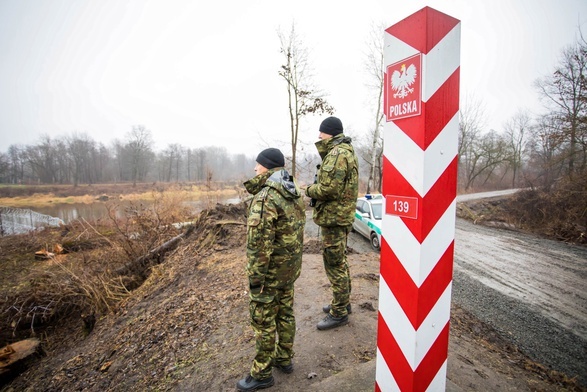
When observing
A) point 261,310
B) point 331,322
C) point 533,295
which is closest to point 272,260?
point 261,310

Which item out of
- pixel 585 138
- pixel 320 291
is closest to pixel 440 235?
pixel 320 291

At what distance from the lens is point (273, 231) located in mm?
2359

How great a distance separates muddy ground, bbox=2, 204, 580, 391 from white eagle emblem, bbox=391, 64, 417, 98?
1.98 metres

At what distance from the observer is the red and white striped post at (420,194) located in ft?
3.88

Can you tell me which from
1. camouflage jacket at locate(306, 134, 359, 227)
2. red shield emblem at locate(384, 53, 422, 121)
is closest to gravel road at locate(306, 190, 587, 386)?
camouflage jacket at locate(306, 134, 359, 227)

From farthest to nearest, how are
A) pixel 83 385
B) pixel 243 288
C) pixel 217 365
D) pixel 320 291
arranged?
pixel 243 288 → pixel 320 291 → pixel 83 385 → pixel 217 365

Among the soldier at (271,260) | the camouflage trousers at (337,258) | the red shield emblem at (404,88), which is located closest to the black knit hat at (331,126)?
the soldier at (271,260)

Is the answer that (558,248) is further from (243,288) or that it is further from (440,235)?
(440,235)

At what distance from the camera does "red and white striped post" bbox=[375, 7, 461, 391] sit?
118cm

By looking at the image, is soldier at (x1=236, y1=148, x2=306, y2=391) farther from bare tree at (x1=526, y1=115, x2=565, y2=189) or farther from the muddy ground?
bare tree at (x1=526, y1=115, x2=565, y2=189)

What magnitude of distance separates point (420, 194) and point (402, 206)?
0.34 ft

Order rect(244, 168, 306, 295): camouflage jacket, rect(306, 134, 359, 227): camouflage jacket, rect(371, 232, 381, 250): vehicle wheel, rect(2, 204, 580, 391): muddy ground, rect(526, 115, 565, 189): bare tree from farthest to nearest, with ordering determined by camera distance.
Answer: rect(526, 115, 565, 189): bare tree
rect(371, 232, 381, 250): vehicle wheel
rect(306, 134, 359, 227): camouflage jacket
rect(2, 204, 580, 391): muddy ground
rect(244, 168, 306, 295): camouflage jacket

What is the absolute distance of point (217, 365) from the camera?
3127 millimetres

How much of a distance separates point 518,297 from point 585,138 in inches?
484
